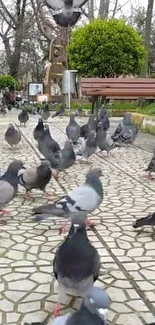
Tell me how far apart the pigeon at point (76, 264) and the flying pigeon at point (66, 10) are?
2.35 meters

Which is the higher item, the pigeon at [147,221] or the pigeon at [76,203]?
Answer: the pigeon at [76,203]

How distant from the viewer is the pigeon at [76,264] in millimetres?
2545

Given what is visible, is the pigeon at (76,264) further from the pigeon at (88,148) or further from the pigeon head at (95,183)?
the pigeon at (88,148)

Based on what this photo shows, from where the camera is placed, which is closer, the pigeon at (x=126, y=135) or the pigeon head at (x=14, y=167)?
the pigeon head at (x=14, y=167)

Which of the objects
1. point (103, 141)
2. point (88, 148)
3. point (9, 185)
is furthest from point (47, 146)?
point (9, 185)

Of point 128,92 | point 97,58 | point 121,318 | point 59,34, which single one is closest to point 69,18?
point 121,318

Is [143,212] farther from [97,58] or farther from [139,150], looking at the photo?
[97,58]

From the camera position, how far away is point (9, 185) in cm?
436

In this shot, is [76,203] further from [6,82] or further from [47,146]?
[6,82]

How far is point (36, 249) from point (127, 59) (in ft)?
50.8

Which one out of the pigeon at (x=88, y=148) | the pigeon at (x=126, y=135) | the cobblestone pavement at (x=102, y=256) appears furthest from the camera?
the pigeon at (x=126, y=135)

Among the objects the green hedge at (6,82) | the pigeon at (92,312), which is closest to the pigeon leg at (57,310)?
the pigeon at (92,312)

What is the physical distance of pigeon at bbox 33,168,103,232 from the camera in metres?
3.56

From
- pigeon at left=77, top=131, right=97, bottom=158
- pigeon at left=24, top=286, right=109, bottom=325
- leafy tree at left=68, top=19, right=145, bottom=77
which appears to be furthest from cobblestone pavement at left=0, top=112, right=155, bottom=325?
leafy tree at left=68, top=19, right=145, bottom=77
